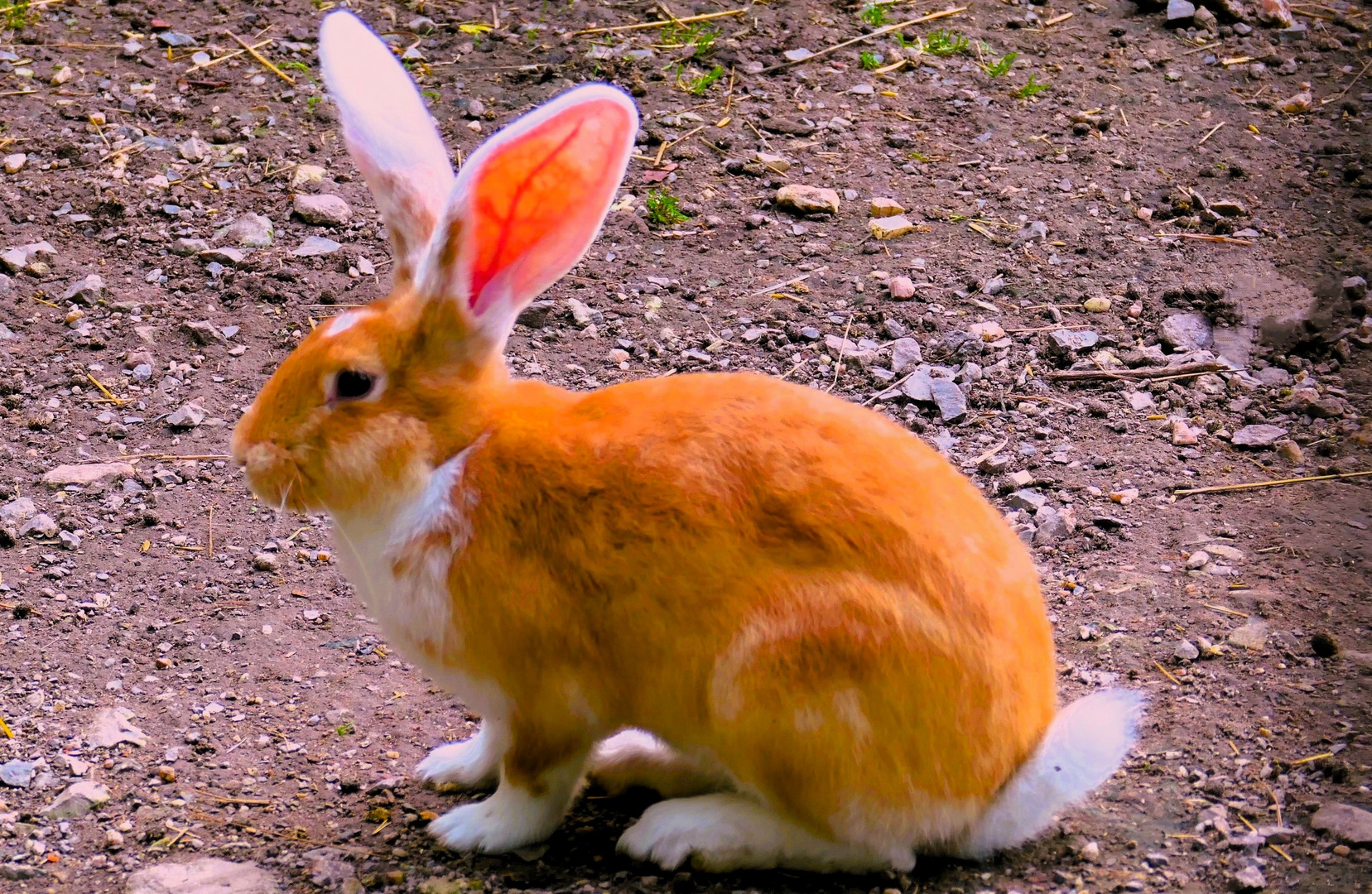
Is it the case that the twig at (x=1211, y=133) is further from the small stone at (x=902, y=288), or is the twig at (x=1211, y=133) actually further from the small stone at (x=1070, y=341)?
the small stone at (x=902, y=288)

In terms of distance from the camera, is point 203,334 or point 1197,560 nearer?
point 1197,560

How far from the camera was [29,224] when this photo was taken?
6148 mm

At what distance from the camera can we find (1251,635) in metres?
4.05

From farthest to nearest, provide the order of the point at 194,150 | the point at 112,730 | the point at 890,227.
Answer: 1. the point at 194,150
2. the point at 890,227
3. the point at 112,730

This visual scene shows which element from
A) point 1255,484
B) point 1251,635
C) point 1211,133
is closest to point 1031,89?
point 1211,133

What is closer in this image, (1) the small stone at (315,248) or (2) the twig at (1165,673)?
(2) the twig at (1165,673)

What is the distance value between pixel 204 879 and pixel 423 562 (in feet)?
3.08

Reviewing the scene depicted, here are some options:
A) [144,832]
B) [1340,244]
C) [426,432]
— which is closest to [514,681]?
[426,432]

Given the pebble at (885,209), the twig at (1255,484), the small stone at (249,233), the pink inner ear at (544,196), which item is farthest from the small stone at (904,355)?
the small stone at (249,233)

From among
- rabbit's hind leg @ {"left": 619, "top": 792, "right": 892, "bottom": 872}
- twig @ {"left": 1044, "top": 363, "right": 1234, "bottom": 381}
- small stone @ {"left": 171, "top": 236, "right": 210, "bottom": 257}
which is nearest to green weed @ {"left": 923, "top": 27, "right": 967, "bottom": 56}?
twig @ {"left": 1044, "top": 363, "right": 1234, "bottom": 381}

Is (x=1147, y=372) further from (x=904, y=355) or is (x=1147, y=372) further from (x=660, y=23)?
(x=660, y=23)

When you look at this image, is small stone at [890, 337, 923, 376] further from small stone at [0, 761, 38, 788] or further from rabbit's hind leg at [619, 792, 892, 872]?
small stone at [0, 761, 38, 788]

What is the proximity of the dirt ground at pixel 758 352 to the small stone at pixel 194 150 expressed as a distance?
19 mm

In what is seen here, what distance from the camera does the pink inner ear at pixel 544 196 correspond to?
10.2 ft
